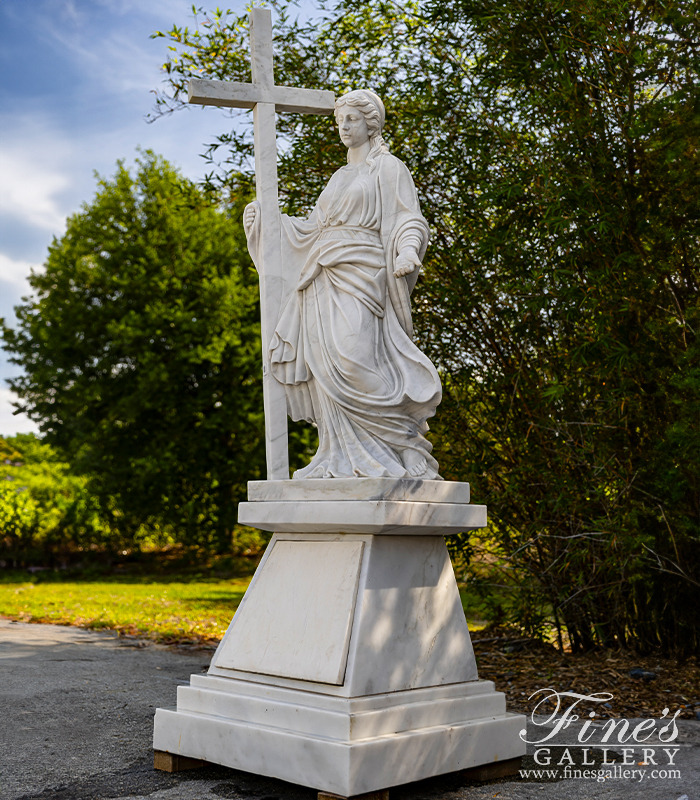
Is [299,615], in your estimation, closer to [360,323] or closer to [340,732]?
[340,732]

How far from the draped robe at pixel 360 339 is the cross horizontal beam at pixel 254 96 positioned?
599mm

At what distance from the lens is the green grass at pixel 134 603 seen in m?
8.01

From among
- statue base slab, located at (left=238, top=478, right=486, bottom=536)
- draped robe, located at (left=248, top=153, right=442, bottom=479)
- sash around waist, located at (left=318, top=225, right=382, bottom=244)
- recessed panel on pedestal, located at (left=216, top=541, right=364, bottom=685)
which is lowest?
recessed panel on pedestal, located at (left=216, top=541, right=364, bottom=685)

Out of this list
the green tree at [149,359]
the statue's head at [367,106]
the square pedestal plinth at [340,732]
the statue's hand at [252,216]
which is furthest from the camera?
the green tree at [149,359]

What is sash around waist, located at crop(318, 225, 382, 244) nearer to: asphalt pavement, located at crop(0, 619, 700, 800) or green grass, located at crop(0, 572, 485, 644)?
asphalt pavement, located at crop(0, 619, 700, 800)

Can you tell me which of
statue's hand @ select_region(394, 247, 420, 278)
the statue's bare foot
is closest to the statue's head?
statue's hand @ select_region(394, 247, 420, 278)

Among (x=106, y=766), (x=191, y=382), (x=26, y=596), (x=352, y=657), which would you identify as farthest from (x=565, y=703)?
(x=191, y=382)

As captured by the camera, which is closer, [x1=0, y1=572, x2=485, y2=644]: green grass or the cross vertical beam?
the cross vertical beam

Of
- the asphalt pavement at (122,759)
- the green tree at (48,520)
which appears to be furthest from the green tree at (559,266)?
the green tree at (48,520)

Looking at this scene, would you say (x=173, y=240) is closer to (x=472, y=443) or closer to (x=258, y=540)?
(x=258, y=540)

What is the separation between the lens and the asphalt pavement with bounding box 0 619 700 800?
10.9ft

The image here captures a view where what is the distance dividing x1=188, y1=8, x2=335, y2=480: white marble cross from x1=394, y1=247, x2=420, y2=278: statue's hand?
0.61 metres

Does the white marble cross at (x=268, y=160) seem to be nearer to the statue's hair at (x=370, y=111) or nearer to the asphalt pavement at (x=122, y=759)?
the statue's hair at (x=370, y=111)

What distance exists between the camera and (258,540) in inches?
675
